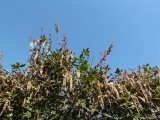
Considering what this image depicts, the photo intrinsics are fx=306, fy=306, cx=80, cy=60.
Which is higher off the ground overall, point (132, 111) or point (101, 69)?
Result: point (101, 69)

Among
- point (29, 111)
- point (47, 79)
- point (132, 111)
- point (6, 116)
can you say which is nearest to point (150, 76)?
point (132, 111)

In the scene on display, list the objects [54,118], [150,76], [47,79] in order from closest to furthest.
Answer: [54,118] → [47,79] → [150,76]

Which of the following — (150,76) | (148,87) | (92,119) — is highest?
(150,76)

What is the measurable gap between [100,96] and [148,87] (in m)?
1.14

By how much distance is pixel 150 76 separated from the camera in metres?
6.53

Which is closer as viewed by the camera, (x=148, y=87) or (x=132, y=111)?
(x=132, y=111)

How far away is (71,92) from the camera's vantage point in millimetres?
5758

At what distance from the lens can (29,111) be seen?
5590 mm

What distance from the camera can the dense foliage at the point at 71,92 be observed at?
18.4 feet

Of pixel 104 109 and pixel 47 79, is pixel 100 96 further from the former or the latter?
pixel 47 79

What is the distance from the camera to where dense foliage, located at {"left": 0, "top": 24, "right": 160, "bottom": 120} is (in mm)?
5603

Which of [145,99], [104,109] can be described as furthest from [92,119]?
[145,99]

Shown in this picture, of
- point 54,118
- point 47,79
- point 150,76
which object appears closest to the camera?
point 54,118

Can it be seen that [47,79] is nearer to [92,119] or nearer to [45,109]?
[45,109]
